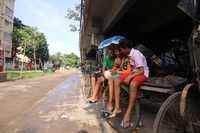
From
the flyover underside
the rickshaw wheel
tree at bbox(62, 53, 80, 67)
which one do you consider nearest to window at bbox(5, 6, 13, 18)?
the flyover underside

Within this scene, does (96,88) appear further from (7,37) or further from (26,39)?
(7,37)

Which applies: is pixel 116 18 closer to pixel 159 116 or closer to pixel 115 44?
pixel 115 44

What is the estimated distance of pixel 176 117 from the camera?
365cm

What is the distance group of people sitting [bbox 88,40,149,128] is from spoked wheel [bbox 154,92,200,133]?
4.12 feet

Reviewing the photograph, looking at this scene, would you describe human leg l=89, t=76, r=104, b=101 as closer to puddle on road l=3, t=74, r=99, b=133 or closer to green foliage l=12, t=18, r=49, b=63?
puddle on road l=3, t=74, r=99, b=133

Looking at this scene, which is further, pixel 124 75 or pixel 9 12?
pixel 9 12

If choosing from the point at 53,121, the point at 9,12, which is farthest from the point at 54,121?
the point at 9,12

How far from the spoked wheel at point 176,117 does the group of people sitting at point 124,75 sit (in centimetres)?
126

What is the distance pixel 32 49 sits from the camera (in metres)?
70.8

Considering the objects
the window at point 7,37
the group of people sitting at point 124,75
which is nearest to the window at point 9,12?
the window at point 7,37

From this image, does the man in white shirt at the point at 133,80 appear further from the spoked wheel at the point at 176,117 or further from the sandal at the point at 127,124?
the spoked wheel at the point at 176,117

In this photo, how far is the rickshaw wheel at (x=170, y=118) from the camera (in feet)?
11.7

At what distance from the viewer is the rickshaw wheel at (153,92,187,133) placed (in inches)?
140

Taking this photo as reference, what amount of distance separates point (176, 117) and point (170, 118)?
76 millimetres
